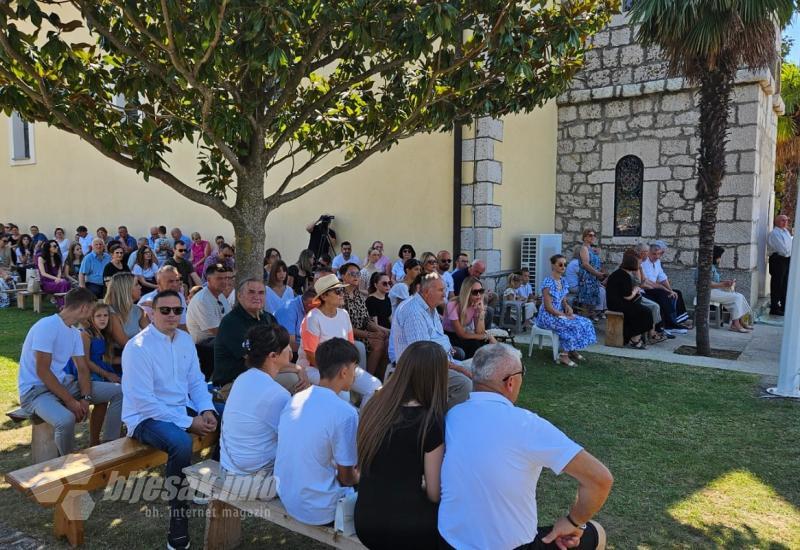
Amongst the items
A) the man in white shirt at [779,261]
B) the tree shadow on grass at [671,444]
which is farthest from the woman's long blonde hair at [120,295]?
the man in white shirt at [779,261]

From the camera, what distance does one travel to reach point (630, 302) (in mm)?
8578

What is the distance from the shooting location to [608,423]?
17.6 feet

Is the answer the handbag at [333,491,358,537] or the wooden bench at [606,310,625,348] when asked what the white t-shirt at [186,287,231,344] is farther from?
the wooden bench at [606,310,625,348]

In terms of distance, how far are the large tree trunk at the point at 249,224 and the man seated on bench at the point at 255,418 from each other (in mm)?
2428

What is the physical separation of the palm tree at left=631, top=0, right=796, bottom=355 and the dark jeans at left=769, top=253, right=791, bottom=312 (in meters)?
4.66

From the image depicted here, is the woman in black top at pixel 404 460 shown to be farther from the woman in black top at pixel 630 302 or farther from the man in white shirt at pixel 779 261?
the man in white shirt at pixel 779 261

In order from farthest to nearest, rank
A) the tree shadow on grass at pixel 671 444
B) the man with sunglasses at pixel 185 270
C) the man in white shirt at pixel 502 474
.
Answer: the man with sunglasses at pixel 185 270 < the tree shadow on grass at pixel 671 444 < the man in white shirt at pixel 502 474

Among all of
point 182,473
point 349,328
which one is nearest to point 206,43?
point 349,328

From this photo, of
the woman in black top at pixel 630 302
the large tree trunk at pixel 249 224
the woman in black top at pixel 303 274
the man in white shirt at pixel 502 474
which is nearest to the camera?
the man in white shirt at pixel 502 474

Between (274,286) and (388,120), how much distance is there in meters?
2.26

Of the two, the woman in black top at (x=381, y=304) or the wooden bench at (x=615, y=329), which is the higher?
the woman in black top at (x=381, y=304)

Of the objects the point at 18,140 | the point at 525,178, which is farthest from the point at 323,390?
the point at 18,140

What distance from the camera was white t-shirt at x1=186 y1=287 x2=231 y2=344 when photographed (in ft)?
18.8

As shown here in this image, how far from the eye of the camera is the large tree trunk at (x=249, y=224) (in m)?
5.55
